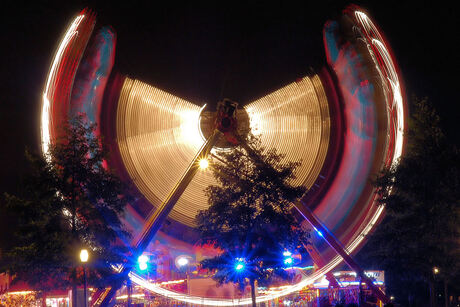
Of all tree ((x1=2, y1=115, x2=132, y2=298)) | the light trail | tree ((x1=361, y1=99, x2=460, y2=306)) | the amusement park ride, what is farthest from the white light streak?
tree ((x1=361, y1=99, x2=460, y2=306))

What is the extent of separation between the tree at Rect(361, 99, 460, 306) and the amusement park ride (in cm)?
96

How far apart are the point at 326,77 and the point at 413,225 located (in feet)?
22.6

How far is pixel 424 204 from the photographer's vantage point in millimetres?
17766

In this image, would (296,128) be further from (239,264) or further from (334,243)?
(239,264)

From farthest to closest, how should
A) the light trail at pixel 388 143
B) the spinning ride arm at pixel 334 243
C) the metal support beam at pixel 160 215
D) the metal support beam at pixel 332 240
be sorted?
the metal support beam at pixel 332 240
the spinning ride arm at pixel 334 243
the light trail at pixel 388 143
the metal support beam at pixel 160 215

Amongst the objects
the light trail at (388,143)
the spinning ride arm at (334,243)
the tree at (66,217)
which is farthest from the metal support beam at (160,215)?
the light trail at (388,143)

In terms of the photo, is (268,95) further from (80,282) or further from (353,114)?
(80,282)

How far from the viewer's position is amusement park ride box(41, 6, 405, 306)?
773 inches

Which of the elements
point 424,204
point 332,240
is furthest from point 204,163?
point 424,204

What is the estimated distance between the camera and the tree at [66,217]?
49.9 feet

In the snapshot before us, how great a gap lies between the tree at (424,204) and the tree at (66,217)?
9.23 meters

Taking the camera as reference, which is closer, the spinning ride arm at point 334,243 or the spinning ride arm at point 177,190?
the spinning ride arm at point 177,190

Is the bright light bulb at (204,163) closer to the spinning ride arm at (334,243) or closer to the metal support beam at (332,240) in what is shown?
the spinning ride arm at (334,243)

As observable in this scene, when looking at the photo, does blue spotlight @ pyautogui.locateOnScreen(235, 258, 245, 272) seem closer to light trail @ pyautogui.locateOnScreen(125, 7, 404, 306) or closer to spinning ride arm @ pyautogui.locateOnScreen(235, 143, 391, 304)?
light trail @ pyautogui.locateOnScreen(125, 7, 404, 306)
